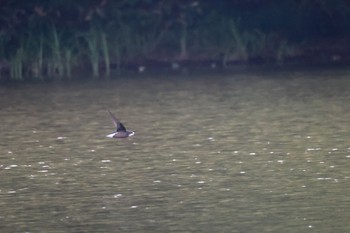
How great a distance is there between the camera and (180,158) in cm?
1264

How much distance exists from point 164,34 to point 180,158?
1120cm

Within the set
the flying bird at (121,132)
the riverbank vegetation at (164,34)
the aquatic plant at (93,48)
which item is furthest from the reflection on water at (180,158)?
the riverbank vegetation at (164,34)

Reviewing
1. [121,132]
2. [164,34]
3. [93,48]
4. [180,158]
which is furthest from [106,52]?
[180,158]

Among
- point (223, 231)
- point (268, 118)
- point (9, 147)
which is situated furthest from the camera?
point (268, 118)

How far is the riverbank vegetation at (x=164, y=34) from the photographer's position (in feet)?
73.7

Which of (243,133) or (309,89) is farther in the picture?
(309,89)

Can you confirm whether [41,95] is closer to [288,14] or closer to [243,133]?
[243,133]

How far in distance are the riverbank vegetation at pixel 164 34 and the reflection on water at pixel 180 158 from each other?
3019mm

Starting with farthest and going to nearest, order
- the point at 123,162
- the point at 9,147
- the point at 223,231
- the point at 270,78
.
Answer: the point at 270,78
the point at 9,147
the point at 123,162
the point at 223,231

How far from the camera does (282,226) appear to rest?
30.8 ft

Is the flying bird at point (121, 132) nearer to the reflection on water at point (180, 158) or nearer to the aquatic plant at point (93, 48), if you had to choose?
the reflection on water at point (180, 158)

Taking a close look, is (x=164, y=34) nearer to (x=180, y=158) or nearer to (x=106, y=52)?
(x=106, y=52)


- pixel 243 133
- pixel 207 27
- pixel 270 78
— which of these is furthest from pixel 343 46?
pixel 243 133

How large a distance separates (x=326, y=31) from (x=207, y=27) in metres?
2.40
